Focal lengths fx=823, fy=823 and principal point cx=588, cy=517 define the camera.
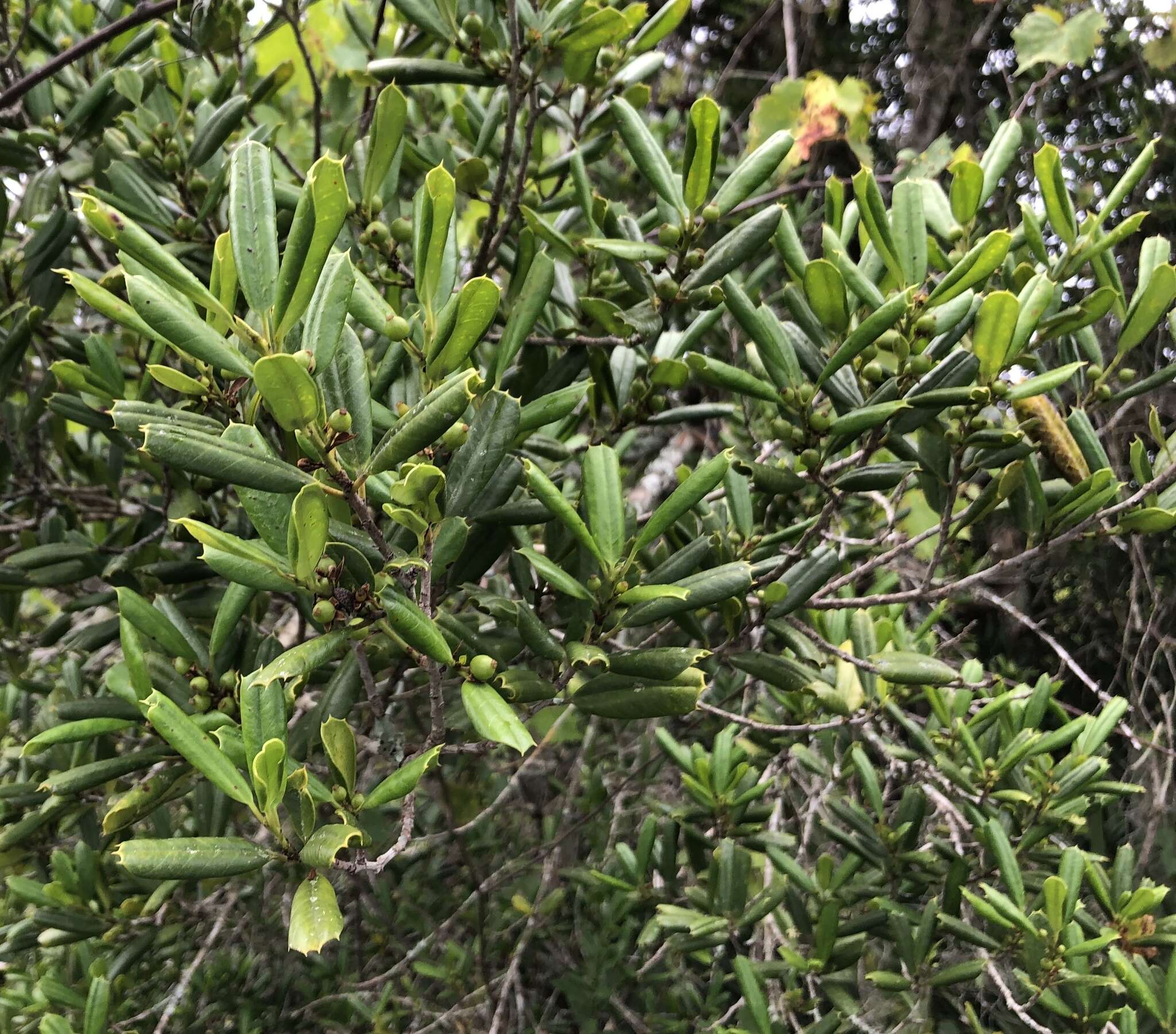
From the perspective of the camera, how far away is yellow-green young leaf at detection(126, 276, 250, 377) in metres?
0.56

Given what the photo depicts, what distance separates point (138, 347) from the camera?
1385mm

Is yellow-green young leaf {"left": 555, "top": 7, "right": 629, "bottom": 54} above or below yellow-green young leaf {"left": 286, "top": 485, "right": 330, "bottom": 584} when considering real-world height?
above

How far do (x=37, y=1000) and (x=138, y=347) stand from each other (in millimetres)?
1122

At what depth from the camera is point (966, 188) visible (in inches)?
38.9

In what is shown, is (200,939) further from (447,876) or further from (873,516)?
(873,516)

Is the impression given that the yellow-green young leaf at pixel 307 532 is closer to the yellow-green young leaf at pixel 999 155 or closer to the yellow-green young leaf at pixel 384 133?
the yellow-green young leaf at pixel 384 133

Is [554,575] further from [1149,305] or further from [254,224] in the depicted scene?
[1149,305]

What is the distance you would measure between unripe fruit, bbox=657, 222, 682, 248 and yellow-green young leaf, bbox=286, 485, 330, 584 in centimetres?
51

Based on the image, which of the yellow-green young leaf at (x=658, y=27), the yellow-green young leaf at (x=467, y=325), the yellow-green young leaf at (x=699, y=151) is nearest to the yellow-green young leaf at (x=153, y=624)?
the yellow-green young leaf at (x=467, y=325)

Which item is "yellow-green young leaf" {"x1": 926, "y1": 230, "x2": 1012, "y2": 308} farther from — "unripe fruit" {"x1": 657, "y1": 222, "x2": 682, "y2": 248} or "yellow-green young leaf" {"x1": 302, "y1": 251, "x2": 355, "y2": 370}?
"yellow-green young leaf" {"x1": 302, "y1": 251, "x2": 355, "y2": 370}

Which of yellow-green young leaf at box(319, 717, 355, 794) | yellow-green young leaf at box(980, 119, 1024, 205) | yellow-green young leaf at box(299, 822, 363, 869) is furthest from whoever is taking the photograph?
yellow-green young leaf at box(980, 119, 1024, 205)

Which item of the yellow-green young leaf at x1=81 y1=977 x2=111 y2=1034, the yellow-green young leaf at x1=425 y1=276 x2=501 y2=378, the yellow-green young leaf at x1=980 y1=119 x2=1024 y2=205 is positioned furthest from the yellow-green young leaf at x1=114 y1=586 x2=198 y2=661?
the yellow-green young leaf at x1=980 y1=119 x2=1024 y2=205

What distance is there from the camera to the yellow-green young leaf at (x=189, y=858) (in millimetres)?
637

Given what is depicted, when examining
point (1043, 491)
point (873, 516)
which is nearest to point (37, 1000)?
point (1043, 491)
